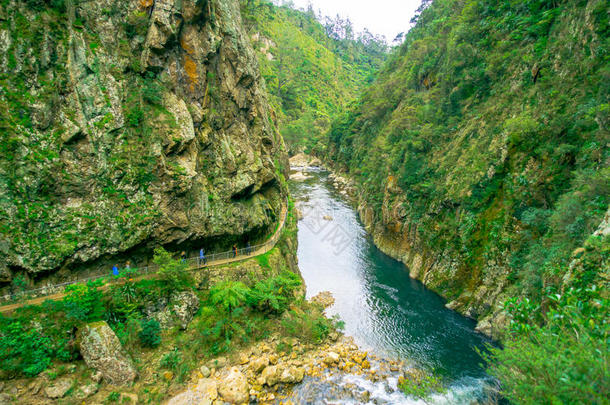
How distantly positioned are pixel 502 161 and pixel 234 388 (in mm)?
25089

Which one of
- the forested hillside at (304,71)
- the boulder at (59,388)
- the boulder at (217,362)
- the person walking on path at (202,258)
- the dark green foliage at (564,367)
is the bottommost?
the boulder at (217,362)

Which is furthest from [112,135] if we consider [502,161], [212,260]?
[502,161]

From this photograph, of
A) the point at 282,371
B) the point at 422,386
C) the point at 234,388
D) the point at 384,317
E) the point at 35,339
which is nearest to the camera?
the point at 35,339

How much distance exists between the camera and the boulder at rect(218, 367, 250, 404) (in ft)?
45.5

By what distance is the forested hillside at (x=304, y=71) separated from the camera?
104 meters

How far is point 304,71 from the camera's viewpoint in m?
130

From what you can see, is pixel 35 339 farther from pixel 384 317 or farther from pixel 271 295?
pixel 384 317

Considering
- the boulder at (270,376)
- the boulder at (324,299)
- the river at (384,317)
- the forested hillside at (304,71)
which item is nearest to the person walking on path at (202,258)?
the boulder at (270,376)

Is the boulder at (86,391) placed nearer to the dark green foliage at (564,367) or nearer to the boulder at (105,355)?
the boulder at (105,355)

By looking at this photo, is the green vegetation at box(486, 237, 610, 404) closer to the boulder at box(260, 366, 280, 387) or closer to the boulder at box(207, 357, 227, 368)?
the boulder at box(260, 366, 280, 387)

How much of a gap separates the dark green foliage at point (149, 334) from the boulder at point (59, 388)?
129 inches

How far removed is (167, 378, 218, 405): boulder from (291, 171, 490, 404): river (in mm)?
4090

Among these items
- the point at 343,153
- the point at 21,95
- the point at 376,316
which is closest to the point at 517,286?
the point at 376,316

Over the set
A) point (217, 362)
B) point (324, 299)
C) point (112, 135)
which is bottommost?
point (324, 299)
